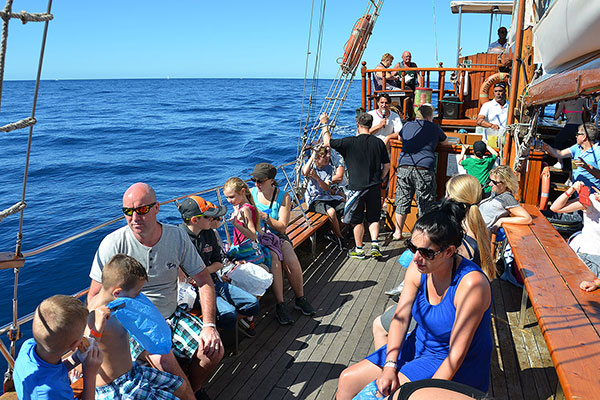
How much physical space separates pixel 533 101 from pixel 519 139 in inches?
43.1

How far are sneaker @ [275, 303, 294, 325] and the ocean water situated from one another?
3.51 meters

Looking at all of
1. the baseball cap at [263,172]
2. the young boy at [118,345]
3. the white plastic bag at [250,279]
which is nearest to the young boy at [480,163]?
the baseball cap at [263,172]

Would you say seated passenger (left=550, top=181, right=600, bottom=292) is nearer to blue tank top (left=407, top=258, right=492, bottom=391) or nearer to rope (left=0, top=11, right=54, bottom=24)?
blue tank top (left=407, top=258, right=492, bottom=391)

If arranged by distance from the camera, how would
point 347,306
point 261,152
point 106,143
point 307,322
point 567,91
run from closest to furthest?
point 567,91
point 307,322
point 347,306
point 261,152
point 106,143

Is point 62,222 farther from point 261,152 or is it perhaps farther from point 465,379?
point 465,379

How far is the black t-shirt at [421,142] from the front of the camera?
509 centimetres

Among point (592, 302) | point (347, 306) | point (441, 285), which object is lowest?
point (347, 306)

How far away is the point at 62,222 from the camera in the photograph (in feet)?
35.8

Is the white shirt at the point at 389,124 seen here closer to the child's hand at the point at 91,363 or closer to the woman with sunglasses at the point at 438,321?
the woman with sunglasses at the point at 438,321

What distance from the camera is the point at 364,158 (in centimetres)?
482

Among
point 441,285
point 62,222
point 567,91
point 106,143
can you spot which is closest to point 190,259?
point 441,285

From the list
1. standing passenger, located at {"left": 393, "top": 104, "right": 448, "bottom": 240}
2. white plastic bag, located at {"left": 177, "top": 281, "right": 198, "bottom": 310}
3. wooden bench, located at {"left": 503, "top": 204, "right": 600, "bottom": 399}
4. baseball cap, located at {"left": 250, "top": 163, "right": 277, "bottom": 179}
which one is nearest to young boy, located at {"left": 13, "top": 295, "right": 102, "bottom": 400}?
white plastic bag, located at {"left": 177, "top": 281, "right": 198, "bottom": 310}

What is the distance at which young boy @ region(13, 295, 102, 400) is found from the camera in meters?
1.65

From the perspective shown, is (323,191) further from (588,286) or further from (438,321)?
(438,321)
